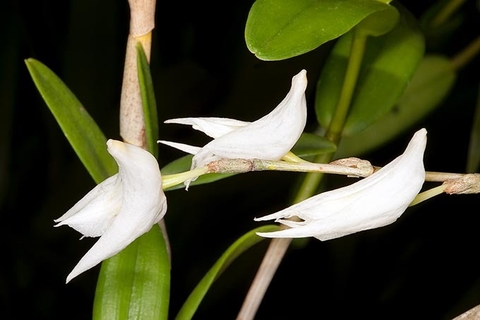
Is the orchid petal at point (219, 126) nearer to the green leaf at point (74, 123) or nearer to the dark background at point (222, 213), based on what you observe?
the green leaf at point (74, 123)

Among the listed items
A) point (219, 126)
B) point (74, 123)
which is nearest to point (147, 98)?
point (74, 123)

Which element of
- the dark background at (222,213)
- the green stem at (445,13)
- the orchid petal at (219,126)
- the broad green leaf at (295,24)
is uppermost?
the broad green leaf at (295,24)

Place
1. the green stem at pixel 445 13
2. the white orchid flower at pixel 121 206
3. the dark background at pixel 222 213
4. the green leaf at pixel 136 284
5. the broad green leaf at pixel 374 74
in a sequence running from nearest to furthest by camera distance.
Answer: the white orchid flower at pixel 121 206 → the green leaf at pixel 136 284 → the broad green leaf at pixel 374 74 → the green stem at pixel 445 13 → the dark background at pixel 222 213

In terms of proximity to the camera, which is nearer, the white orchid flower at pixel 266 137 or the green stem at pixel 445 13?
the white orchid flower at pixel 266 137

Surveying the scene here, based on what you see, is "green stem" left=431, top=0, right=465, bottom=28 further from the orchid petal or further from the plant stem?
the orchid petal

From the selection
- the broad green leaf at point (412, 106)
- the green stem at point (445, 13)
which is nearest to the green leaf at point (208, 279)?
the broad green leaf at point (412, 106)

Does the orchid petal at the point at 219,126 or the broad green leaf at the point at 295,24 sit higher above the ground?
the broad green leaf at the point at 295,24
